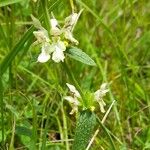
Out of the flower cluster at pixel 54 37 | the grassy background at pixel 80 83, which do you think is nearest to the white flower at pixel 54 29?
the flower cluster at pixel 54 37

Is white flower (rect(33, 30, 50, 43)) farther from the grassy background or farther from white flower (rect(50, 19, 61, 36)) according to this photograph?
the grassy background

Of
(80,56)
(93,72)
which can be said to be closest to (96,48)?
(93,72)

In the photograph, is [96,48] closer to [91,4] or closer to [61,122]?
[91,4]

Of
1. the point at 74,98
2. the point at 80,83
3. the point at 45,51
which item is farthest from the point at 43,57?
the point at 80,83

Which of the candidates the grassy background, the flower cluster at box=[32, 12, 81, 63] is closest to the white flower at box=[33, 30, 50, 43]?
the flower cluster at box=[32, 12, 81, 63]

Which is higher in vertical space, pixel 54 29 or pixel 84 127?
pixel 54 29

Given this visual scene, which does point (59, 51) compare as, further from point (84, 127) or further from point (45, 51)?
point (84, 127)
